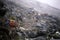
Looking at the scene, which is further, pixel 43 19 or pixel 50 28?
pixel 43 19

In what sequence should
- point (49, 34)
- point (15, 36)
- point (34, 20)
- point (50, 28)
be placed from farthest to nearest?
point (34, 20) < point (50, 28) < point (49, 34) < point (15, 36)

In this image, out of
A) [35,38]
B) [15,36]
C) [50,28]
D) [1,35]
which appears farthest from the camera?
[50,28]

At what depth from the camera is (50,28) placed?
52.2ft

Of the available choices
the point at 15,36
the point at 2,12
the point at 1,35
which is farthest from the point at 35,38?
the point at 2,12

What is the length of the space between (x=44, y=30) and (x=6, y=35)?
5.97 meters

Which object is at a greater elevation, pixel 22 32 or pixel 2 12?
pixel 2 12

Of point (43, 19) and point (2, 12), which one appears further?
point (43, 19)

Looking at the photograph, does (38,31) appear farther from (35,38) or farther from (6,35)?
(6,35)

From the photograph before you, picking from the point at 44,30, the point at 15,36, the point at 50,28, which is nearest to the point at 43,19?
the point at 50,28

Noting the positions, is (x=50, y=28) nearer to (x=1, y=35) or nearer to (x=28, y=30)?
(x=28, y=30)

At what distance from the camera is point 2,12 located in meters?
16.5

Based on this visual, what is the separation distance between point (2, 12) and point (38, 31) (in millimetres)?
5134

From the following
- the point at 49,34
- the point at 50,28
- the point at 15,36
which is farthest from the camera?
the point at 50,28

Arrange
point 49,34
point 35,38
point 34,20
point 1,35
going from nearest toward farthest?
1. point 1,35
2. point 35,38
3. point 49,34
4. point 34,20
